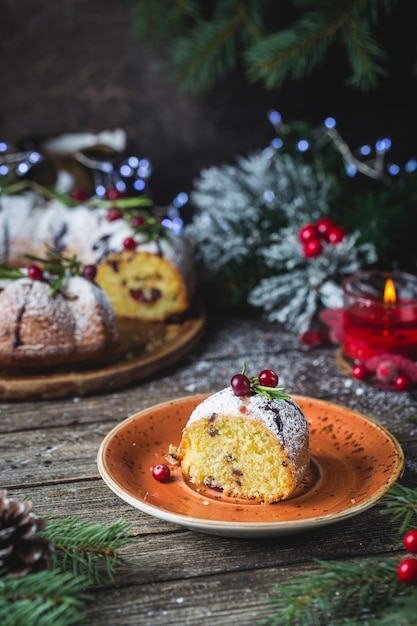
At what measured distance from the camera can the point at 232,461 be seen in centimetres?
152

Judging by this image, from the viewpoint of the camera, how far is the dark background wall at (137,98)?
10.5 ft

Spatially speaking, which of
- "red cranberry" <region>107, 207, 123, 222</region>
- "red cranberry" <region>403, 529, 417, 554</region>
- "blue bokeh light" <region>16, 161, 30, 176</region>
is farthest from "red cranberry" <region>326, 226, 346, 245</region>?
"red cranberry" <region>403, 529, 417, 554</region>

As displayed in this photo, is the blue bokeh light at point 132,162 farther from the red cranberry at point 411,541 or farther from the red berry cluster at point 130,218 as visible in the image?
the red cranberry at point 411,541

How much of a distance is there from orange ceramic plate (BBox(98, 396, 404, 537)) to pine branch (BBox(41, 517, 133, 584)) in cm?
8

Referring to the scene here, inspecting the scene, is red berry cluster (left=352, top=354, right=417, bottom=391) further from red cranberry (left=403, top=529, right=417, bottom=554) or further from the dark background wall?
the dark background wall

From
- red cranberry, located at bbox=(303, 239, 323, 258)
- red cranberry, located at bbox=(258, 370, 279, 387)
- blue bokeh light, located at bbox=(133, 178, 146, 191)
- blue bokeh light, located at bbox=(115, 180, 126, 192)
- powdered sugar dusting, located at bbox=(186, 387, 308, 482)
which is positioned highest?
blue bokeh light, located at bbox=(133, 178, 146, 191)

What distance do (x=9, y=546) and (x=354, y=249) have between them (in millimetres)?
1690

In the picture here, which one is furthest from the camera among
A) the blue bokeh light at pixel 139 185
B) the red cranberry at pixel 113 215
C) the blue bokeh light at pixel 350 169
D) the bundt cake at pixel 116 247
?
the blue bokeh light at pixel 139 185

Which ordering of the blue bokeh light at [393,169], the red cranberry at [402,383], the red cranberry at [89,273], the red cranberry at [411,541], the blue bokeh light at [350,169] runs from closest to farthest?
the red cranberry at [411,541]
the red cranberry at [402,383]
the red cranberry at [89,273]
the blue bokeh light at [350,169]
the blue bokeh light at [393,169]

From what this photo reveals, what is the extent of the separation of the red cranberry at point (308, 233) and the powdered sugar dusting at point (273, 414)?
1087 millimetres

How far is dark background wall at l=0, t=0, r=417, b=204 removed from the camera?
3203mm

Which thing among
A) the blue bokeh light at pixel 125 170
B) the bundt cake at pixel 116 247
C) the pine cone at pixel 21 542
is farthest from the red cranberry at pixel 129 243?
the pine cone at pixel 21 542

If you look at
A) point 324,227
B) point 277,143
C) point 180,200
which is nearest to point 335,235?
point 324,227

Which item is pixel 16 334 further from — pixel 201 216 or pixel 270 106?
pixel 270 106
